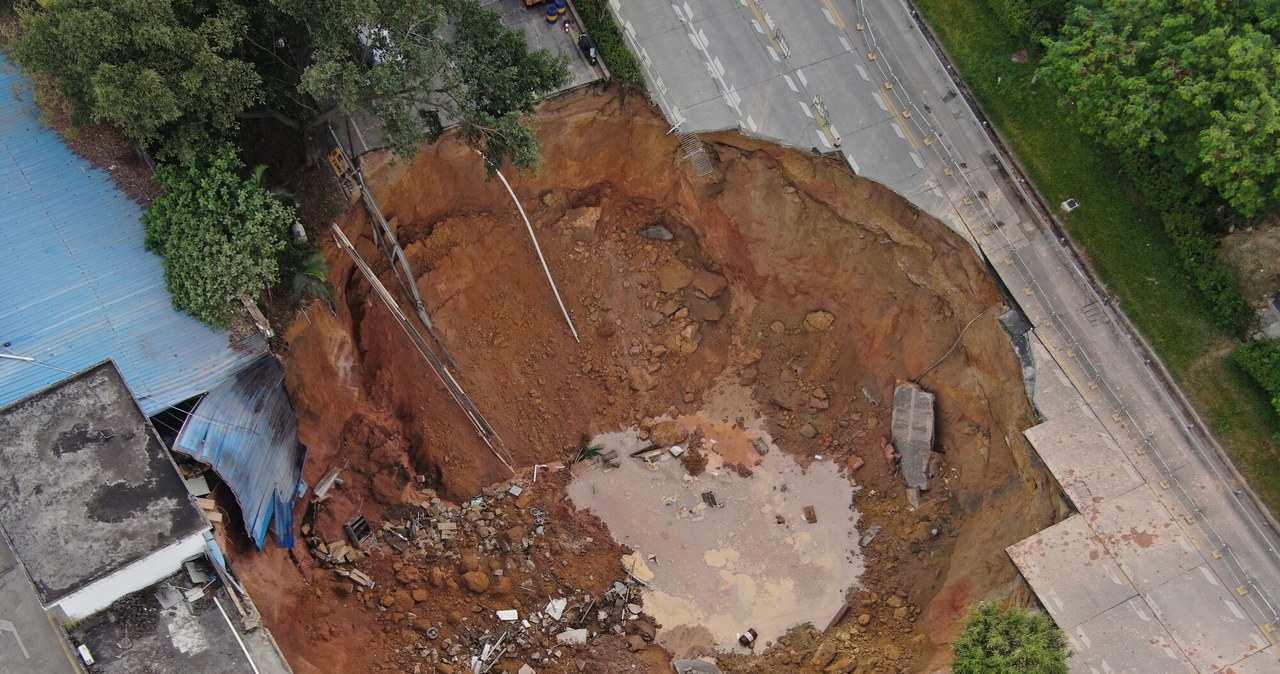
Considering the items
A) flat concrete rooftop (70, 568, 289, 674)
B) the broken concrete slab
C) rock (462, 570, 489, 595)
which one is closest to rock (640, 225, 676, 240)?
the broken concrete slab

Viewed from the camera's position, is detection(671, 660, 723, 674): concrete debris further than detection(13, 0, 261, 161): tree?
Yes

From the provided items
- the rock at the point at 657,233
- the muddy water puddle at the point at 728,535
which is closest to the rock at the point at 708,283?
the rock at the point at 657,233

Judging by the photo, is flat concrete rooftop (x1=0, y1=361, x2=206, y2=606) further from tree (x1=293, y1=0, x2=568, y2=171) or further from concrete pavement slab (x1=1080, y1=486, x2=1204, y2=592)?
concrete pavement slab (x1=1080, y1=486, x2=1204, y2=592)

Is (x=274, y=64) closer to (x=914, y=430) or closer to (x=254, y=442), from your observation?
(x=254, y=442)

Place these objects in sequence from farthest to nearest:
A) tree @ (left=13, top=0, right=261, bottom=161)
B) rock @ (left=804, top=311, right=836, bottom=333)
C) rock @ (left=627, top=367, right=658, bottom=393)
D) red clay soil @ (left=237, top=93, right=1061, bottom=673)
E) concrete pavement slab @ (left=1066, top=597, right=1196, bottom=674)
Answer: rock @ (left=627, top=367, right=658, bottom=393), rock @ (left=804, top=311, right=836, bottom=333), red clay soil @ (left=237, top=93, right=1061, bottom=673), concrete pavement slab @ (left=1066, top=597, right=1196, bottom=674), tree @ (left=13, top=0, right=261, bottom=161)

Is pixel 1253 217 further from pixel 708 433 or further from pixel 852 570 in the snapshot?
pixel 708 433

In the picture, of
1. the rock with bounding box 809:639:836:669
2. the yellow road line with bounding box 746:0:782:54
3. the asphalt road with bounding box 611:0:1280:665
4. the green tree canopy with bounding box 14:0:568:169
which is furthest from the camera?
the yellow road line with bounding box 746:0:782:54
